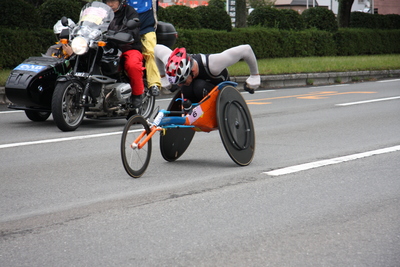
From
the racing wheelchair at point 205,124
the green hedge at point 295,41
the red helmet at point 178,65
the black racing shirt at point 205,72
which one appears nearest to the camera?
the racing wheelchair at point 205,124

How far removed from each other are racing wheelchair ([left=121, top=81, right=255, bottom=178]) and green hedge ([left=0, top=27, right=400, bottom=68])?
10.4 meters

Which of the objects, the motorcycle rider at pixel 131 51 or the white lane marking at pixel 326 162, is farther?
the motorcycle rider at pixel 131 51

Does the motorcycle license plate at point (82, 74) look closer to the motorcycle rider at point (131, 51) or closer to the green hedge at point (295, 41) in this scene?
the motorcycle rider at point (131, 51)

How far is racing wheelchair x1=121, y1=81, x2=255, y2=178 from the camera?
6.47 meters

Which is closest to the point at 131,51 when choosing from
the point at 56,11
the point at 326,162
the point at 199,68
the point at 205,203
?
the point at 199,68

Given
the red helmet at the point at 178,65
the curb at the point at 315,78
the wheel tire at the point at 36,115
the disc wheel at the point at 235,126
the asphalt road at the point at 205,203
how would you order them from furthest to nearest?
1. the curb at the point at 315,78
2. the wheel tire at the point at 36,115
3. the disc wheel at the point at 235,126
4. the red helmet at the point at 178,65
5. the asphalt road at the point at 205,203

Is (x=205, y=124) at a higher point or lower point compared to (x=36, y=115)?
higher

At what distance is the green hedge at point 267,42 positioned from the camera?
55.0ft

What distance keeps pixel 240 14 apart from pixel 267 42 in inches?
81.5

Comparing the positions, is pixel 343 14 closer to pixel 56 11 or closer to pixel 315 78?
pixel 315 78

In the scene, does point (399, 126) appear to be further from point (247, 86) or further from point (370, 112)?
point (247, 86)

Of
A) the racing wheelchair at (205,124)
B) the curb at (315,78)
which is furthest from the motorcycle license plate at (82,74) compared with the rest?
the curb at (315,78)

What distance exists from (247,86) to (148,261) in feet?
11.2

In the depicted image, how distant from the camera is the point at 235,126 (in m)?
→ 6.99
